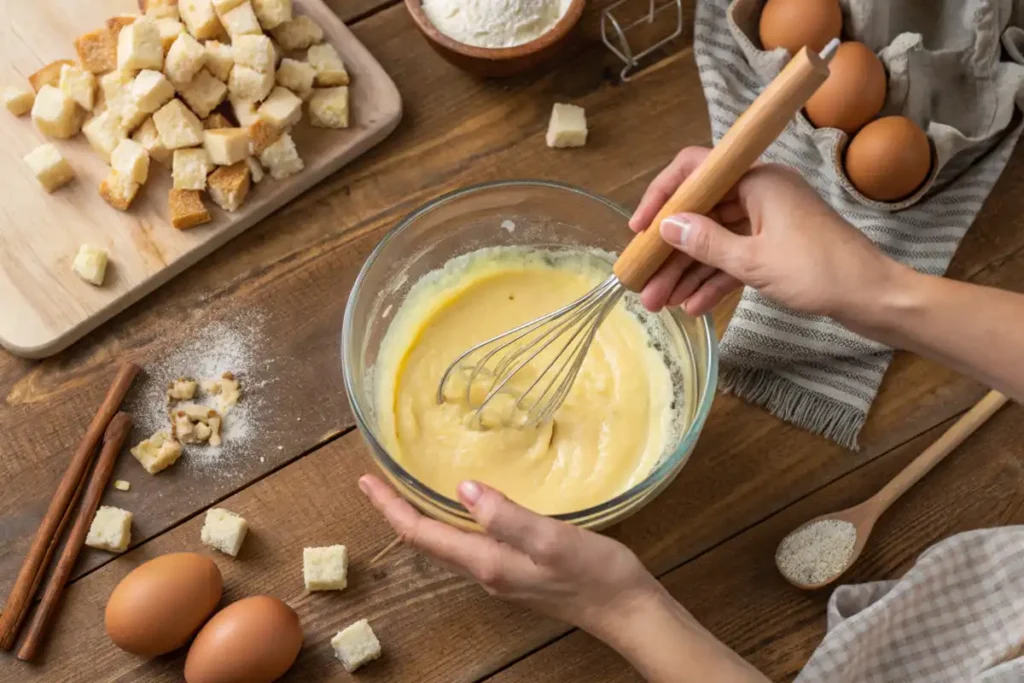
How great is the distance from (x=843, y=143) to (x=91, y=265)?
1111 millimetres

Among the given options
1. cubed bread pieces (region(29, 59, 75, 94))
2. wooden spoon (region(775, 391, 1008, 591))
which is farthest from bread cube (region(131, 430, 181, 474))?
wooden spoon (region(775, 391, 1008, 591))

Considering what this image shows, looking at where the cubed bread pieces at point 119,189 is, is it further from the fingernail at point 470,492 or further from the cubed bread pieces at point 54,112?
the fingernail at point 470,492

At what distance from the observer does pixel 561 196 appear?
1.37 m

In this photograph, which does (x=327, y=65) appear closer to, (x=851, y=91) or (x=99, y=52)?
(x=99, y=52)

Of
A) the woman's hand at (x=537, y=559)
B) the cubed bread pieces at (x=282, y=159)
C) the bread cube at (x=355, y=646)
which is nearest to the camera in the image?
the woman's hand at (x=537, y=559)

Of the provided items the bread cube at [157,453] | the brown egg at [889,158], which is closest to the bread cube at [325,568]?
the bread cube at [157,453]

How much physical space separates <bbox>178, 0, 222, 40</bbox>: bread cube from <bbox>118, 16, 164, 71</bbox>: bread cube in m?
0.06

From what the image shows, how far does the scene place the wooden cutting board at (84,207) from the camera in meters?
1.47

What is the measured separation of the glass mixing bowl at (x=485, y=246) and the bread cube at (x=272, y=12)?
46cm

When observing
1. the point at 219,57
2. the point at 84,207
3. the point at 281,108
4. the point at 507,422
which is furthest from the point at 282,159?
the point at 507,422

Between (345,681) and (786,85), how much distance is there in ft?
3.03

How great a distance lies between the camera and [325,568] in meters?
1.35

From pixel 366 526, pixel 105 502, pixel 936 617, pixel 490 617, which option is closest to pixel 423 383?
pixel 366 526

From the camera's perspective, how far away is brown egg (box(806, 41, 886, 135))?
4.73ft
